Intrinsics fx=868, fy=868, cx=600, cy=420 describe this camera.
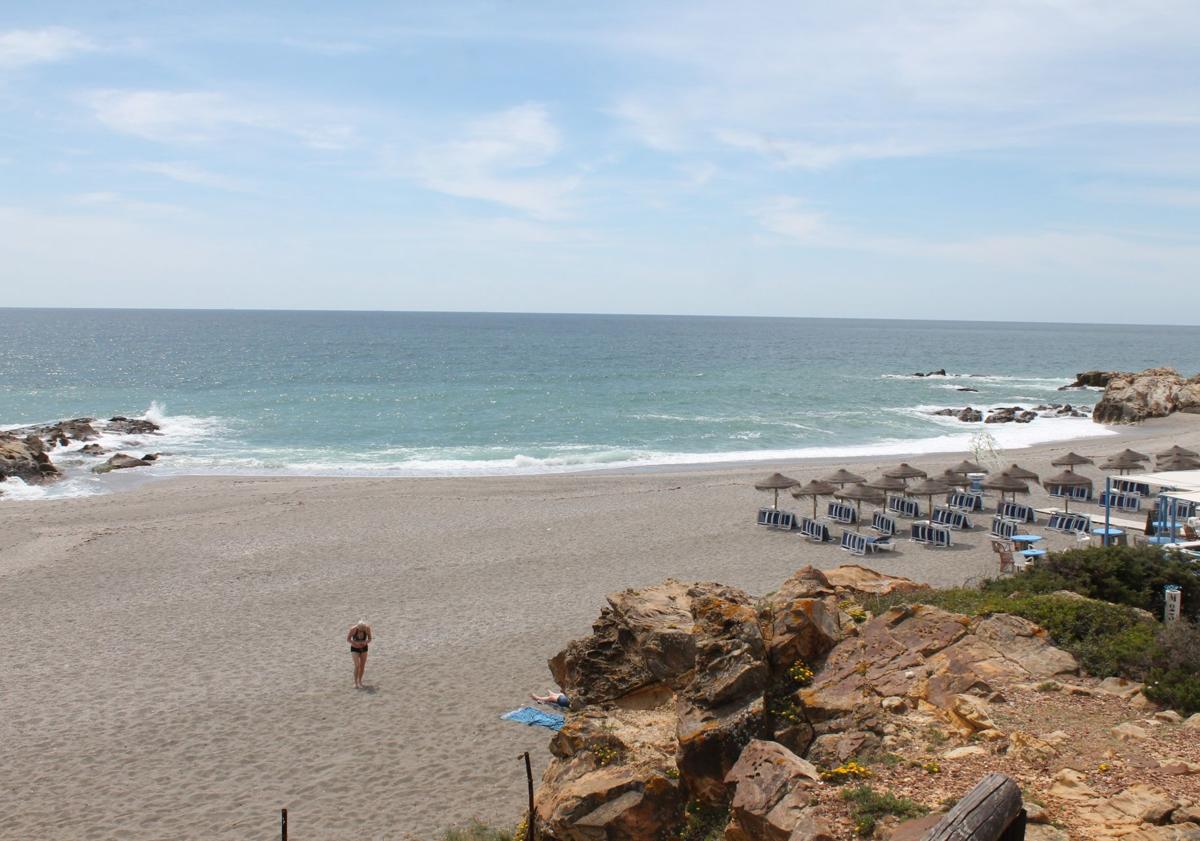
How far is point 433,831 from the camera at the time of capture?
933 cm

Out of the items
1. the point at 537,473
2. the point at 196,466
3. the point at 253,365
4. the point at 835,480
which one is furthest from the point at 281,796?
the point at 253,365

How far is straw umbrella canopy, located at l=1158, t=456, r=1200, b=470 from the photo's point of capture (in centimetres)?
2500

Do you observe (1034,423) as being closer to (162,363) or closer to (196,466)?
(196,466)

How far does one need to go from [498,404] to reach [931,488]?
35.7 meters

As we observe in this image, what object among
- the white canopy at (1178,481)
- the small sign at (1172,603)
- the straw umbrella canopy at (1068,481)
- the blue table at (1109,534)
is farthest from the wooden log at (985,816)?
the straw umbrella canopy at (1068,481)

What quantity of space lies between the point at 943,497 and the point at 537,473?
15355mm

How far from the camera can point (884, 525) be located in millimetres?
22281

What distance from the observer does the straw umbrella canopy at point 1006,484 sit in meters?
23.7

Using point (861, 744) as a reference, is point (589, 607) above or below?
below

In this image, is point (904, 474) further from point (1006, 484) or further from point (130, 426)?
point (130, 426)

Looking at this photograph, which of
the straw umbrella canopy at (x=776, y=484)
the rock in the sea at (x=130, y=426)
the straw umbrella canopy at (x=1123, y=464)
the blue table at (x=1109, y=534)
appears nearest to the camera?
the blue table at (x=1109, y=534)

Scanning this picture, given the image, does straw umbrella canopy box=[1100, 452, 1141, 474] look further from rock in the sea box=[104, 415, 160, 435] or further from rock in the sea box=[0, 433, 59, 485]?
rock in the sea box=[104, 415, 160, 435]

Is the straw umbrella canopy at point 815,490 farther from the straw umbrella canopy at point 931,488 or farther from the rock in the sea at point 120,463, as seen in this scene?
the rock in the sea at point 120,463

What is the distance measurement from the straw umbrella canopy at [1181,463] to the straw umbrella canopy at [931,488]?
6511mm
